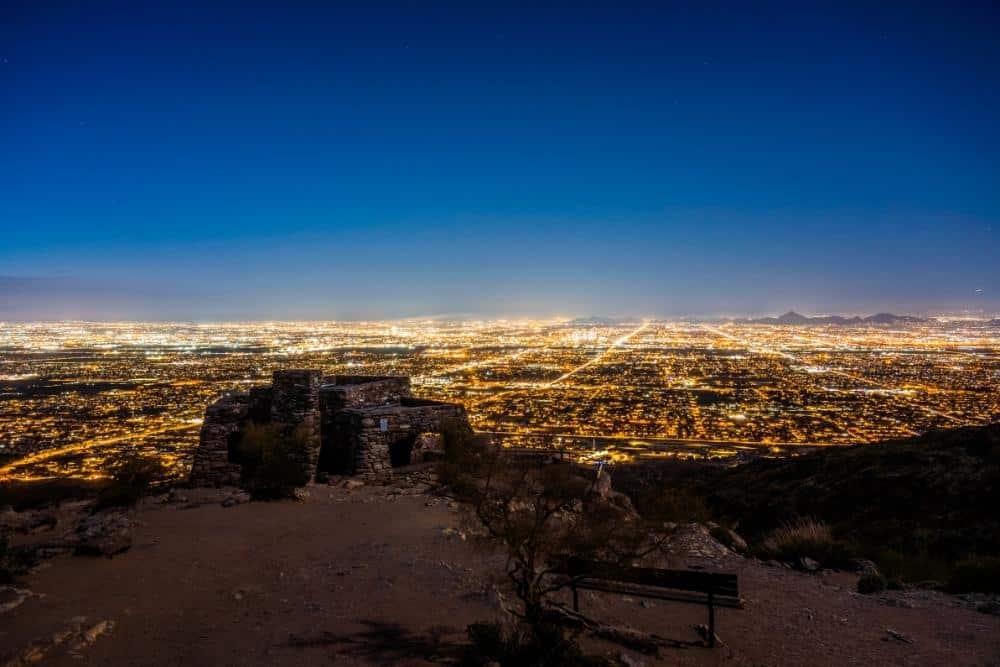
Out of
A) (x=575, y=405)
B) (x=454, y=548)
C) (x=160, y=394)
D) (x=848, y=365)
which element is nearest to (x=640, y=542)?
(x=454, y=548)

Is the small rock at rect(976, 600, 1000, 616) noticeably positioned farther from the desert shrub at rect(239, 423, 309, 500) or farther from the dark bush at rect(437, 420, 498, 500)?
the desert shrub at rect(239, 423, 309, 500)

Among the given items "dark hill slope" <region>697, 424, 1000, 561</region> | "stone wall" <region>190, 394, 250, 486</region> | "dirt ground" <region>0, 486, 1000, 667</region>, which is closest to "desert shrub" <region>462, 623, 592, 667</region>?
"dirt ground" <region>0, 486, 1000, 667</region>

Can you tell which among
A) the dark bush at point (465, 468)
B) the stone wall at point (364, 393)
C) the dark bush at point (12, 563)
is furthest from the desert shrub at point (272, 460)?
the dark bush at point (465, 468)

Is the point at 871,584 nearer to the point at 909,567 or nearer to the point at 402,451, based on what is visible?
the point at 909,567

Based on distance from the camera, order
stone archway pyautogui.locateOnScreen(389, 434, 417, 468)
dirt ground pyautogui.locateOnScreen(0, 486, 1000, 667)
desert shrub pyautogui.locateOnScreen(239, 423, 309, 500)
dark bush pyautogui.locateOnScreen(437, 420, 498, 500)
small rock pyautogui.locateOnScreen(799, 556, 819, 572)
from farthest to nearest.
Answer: stone archway pyautogui.locateOnScreen(389, 434, 417, 468)
desert shrub pyautogui.locateOnScreen(239, 423, 309, 500)
small rock pyautogui.locateOnScreen(799, 556, 819, 572)
dark bush pyautogui.locateOnScreen(437, 420, 498, 500)
dirt ground pyautogui.locateOnScreen(0, 486, 1000, 667)

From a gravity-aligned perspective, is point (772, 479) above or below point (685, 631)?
below

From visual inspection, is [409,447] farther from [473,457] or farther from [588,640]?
[588,640]

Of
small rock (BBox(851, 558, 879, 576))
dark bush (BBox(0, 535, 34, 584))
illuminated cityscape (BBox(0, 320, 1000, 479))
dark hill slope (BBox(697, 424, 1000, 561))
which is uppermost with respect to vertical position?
dark bush (BBox(0, 535, 34, 584))
